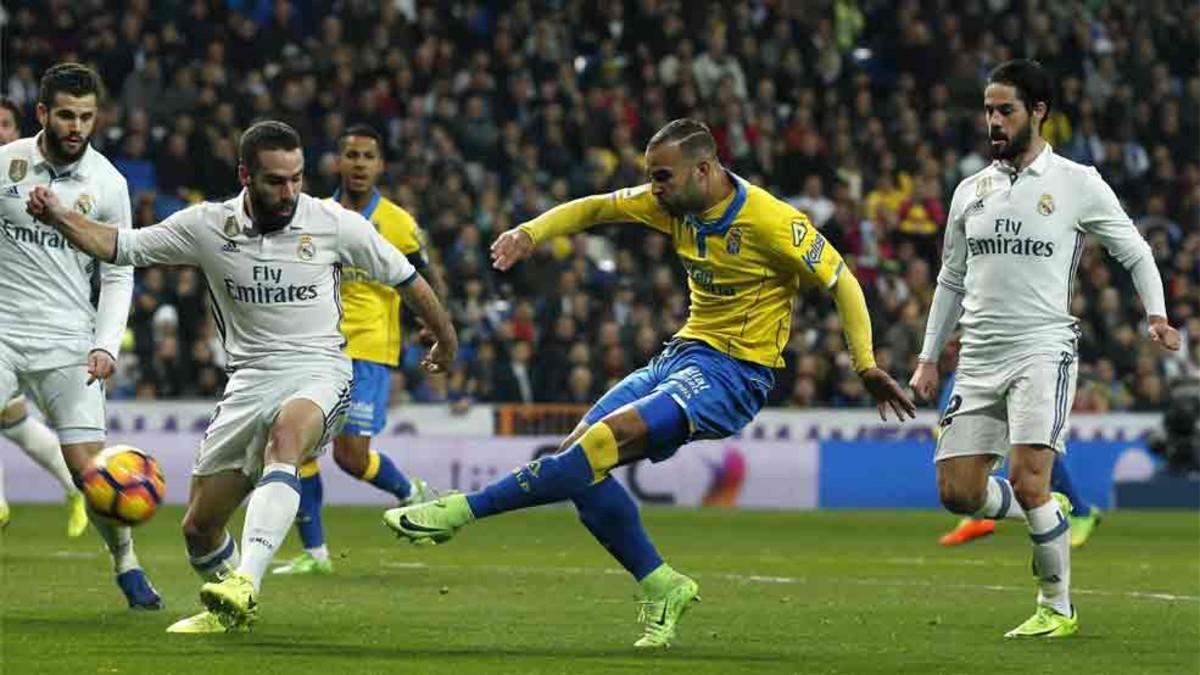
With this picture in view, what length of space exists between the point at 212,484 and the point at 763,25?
20.9 m

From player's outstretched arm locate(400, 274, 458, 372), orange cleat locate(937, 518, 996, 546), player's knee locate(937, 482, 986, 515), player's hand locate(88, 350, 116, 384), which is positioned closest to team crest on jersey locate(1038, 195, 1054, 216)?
player's knee locate(937, 482, 986, 515)

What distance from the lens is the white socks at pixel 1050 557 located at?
10.4 m

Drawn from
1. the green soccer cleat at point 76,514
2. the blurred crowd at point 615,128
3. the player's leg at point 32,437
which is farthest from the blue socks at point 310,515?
the blurred crowd at point 615,128

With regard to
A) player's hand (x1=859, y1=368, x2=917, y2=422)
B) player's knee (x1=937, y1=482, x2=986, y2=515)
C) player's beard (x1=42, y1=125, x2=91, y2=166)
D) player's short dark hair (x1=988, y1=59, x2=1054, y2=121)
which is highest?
player's short dark hair (x1=988, y1=59, x2=1054, y2=121)

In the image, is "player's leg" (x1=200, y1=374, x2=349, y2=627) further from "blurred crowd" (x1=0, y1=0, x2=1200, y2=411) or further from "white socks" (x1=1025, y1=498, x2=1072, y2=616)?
"blurred crowd" (x1=0, y1=0, x2=1200, y2=411)

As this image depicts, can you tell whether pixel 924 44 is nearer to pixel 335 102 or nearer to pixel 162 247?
pixel 335 102

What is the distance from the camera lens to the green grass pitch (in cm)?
899

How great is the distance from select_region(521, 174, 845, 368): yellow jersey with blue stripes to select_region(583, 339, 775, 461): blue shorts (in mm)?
58

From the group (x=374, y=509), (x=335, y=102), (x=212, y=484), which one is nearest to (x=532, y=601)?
(x=212, y=484)

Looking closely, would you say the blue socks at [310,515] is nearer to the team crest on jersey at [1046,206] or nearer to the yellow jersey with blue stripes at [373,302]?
the yellow jersey with blue stripes at [373,302]

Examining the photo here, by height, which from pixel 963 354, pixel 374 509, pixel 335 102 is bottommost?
pixel 374 509

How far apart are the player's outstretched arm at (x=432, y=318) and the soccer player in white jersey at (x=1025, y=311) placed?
92.8 inches

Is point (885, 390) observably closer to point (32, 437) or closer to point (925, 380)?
point (925, 380)

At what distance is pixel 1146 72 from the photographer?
99.5ft
